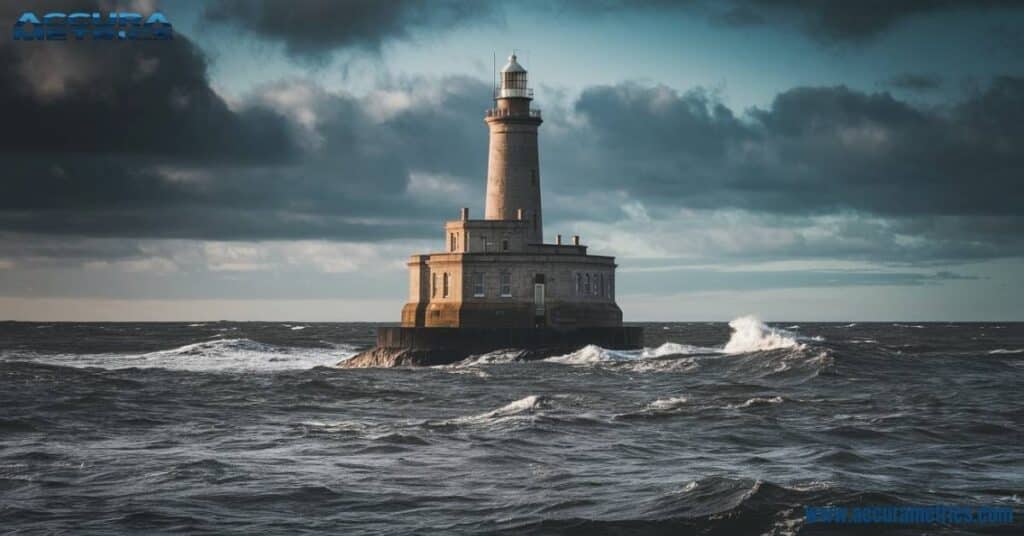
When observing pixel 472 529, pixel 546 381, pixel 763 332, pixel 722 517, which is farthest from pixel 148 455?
pixel 763 332

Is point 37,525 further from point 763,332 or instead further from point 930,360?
point 763,332

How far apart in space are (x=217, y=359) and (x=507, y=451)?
138 ft

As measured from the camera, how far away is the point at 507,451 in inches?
923

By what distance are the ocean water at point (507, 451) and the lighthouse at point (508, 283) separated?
28.6 ft

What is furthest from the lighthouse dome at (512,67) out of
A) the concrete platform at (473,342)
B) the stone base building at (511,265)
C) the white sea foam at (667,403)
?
the white sea foam at (667,403)

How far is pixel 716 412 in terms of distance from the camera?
29.8 metres

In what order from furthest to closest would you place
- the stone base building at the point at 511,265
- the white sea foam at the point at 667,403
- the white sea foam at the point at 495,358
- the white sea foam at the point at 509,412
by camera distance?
the stone base building at the point at 511,265 < the white sea foam at the point at 495,358 < the white sea foam at the point at 667,403 < the white sea foam at the point at 509,412

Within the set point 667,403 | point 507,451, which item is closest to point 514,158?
point 667,403

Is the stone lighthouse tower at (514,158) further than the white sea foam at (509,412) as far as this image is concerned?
Yes

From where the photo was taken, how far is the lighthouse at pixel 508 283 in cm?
5244

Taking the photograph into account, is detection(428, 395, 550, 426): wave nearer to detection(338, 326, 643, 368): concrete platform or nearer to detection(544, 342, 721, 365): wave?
detection(544, 342, 721, 365): wave

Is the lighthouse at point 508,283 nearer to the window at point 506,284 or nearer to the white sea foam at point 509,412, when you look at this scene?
the window at point 506,284

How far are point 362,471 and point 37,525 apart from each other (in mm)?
5658

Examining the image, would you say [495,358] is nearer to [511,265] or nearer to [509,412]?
[511,265]
